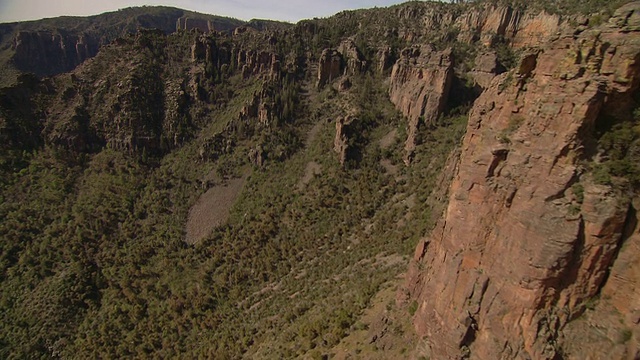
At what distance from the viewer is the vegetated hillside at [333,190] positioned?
936 inches

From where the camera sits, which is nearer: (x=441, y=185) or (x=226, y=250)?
(x=441, y=185)

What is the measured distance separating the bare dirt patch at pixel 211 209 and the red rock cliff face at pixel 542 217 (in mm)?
75534

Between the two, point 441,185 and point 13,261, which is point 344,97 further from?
point 13,261

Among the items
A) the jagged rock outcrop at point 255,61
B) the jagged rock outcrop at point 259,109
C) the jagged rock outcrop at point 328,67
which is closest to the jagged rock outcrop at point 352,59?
the jagged rock outcrop at point 328,67

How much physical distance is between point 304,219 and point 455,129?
41.3 m

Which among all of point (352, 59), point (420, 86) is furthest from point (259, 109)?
point (420, 86)

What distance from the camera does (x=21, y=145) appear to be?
10812cm

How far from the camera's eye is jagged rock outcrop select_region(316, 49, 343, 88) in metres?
124

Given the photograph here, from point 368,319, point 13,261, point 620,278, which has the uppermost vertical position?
point 620,278

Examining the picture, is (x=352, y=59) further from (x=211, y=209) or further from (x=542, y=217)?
(x=542, y=217)

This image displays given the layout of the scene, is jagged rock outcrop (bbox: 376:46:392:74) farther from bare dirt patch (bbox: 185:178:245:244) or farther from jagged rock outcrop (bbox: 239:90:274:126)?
bare dirt patch (bbox: 185:178:245:244)

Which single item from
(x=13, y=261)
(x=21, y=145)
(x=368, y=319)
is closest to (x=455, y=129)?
(x=368, y=319)

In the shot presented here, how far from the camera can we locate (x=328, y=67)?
124938mm

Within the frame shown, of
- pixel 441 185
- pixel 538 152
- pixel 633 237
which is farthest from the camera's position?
pixel 441 185
